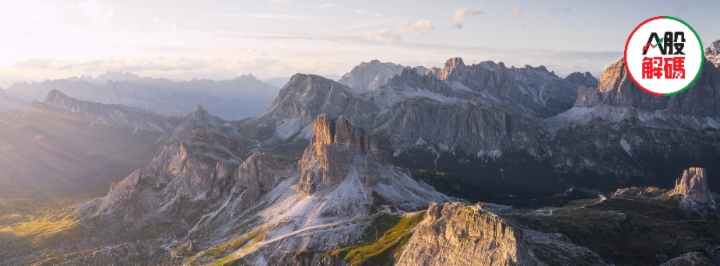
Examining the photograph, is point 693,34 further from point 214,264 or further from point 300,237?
point 214,264

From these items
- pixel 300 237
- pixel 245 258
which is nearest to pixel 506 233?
pixel 300 237

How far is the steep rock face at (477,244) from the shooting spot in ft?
354

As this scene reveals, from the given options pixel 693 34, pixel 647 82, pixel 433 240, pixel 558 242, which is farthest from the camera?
pixel 558 242

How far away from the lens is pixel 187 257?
19988 centimetres

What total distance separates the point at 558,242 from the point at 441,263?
60309 millimetres

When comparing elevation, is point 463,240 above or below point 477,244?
below

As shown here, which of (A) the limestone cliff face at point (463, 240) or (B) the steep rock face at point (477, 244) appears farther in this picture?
(B) the steep rock face at point (477, 244)

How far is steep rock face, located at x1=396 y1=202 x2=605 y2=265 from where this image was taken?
354 ft

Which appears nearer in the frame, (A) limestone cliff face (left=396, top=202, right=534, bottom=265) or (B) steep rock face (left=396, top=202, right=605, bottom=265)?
(A) limestone cliff face (left=396, top=202, right=534, bottom=265)

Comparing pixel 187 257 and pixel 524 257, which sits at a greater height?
pixel 524 257

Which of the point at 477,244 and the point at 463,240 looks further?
the point at 463,240

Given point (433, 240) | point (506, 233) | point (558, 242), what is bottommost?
point (558, 242)

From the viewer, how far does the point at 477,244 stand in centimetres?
11581

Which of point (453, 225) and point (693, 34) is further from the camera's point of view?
point (453, 225)
